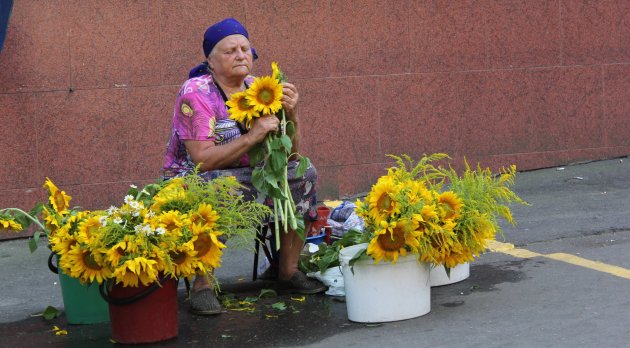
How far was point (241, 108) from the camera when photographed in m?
4.86

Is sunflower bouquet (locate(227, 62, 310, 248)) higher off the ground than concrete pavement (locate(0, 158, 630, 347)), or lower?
higher

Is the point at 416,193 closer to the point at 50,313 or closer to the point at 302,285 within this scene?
the point at 302,285

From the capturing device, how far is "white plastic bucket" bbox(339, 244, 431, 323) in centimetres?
457

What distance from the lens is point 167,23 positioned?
7480 mm

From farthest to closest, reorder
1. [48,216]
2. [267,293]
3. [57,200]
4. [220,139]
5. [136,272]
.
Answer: [267,293]
[220,139]
[57,200]
[48,216]
[136,272]

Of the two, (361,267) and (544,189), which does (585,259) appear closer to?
(361,267)

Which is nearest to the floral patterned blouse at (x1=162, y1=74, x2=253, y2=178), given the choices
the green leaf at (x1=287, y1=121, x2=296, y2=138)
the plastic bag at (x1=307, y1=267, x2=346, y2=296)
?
the green leaf at (x1=287, y1=121, x2=296, y2=138)

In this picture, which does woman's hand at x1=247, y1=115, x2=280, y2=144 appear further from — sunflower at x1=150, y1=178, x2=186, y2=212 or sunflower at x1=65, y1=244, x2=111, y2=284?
sunflower at x1=65, y1=244, x2=111, y2=284

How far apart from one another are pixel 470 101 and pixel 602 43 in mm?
1336

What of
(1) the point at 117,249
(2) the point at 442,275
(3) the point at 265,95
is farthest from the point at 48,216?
(2) the point at 442,275

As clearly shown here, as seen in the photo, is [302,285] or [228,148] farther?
[302,285]

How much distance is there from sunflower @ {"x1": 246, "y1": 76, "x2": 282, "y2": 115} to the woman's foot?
100 centimetres

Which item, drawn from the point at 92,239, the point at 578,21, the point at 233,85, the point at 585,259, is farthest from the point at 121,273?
the point at 578,21

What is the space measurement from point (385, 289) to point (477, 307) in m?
0.53
